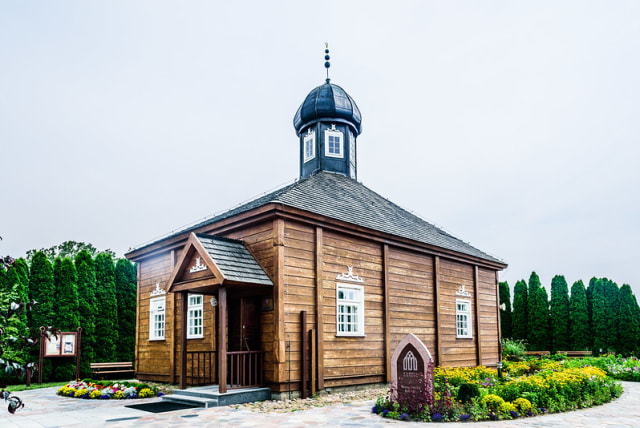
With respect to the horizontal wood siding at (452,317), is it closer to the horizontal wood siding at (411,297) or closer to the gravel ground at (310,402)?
the horizontal wood siding at (411,297)

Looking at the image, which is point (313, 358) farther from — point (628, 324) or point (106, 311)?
point (628, 324)

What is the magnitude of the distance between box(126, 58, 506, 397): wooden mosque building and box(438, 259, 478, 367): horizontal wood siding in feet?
0.19

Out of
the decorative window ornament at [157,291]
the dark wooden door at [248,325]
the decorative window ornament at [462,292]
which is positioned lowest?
the dark wooden door at [248,325]

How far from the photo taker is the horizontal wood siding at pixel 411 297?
44.7ft

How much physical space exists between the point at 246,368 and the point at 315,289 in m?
2.17

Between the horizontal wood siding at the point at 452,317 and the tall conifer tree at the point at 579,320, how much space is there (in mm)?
9489

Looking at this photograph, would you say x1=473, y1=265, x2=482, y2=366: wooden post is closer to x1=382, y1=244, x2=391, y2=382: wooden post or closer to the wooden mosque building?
the wooden mosque building

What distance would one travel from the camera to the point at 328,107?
17.7 m

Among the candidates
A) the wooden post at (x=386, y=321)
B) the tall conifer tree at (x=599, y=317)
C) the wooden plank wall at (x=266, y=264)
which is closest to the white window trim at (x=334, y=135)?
the wooden post at (x=386, y=321)

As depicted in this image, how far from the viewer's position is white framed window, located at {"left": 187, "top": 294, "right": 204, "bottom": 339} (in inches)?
512

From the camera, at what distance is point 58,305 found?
17.0 meters

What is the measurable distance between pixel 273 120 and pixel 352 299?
28.7ft

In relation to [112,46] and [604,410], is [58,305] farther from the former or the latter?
[604,410]

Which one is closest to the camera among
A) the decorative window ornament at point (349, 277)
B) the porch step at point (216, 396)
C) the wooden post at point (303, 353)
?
the porch step at point (216, 396)
